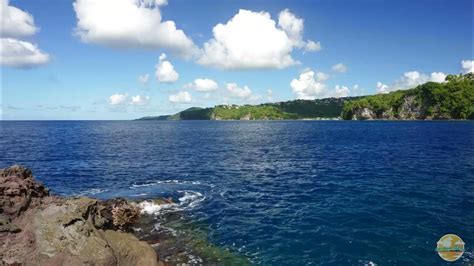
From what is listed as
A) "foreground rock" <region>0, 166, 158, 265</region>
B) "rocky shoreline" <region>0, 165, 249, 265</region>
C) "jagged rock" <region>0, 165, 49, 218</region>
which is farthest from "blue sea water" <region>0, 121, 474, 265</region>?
"jagged rock" <region>0, 165, 49, 218</region>

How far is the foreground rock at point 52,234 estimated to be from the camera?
17266 mm

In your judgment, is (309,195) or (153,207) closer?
(153,207)

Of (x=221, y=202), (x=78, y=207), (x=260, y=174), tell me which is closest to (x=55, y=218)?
(x=78, y=207)

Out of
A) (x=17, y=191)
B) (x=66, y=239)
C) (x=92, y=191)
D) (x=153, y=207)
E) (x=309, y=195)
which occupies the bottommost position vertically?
(x=309, y=195)

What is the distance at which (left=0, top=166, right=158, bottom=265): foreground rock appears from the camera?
17266 mm

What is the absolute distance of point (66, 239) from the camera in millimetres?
17938

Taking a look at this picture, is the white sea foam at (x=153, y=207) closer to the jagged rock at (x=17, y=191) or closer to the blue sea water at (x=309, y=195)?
the blue sea water at (x=309, y=195)

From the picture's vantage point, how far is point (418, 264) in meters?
21.6

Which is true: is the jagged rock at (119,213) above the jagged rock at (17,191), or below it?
below

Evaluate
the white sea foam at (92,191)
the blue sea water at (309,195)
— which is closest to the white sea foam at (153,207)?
the blue sea water at (309,195)

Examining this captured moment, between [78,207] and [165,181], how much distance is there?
27.9 meters

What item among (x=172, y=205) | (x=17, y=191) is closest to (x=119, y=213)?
(x=172, y=205)

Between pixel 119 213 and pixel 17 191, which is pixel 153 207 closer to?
pixel 119 213

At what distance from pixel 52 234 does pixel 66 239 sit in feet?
2.61
